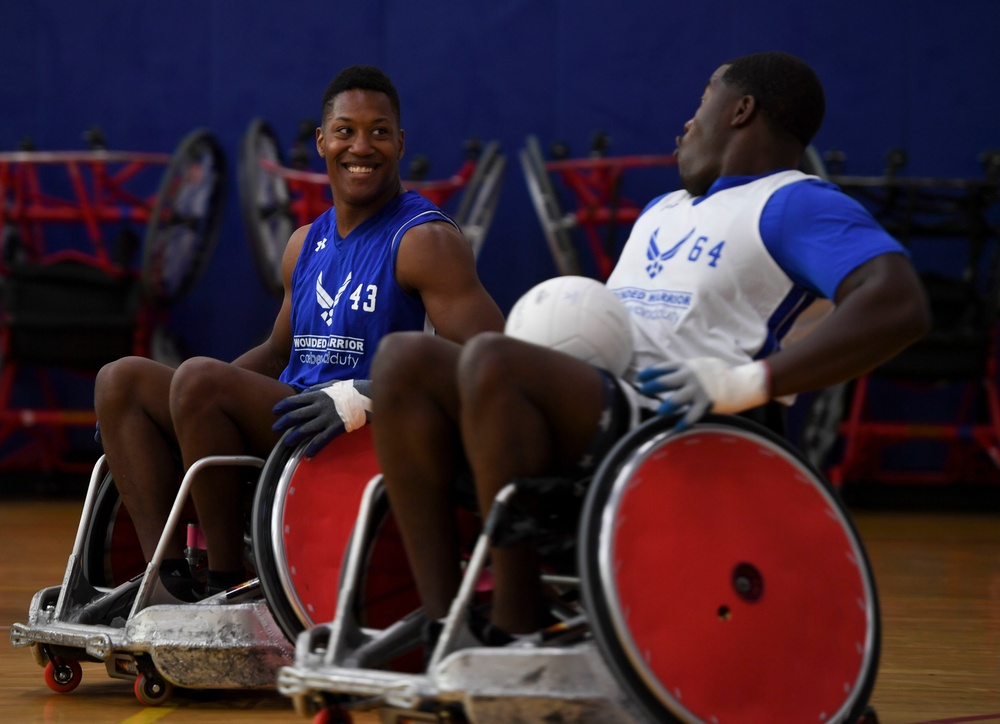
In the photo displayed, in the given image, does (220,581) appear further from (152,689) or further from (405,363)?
(405,363)

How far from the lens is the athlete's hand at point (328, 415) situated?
86.0 inches

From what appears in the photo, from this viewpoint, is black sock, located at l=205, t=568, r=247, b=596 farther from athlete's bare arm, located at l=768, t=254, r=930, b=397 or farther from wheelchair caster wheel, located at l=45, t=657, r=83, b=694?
athlete's bare arm, located at l=768, t=254, r=930, b=397

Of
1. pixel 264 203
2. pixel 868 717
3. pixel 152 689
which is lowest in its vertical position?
pixel 152 689

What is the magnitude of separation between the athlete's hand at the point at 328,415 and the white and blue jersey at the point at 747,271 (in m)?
0.48

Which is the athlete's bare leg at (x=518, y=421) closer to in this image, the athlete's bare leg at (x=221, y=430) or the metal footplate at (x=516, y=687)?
the metal footplate at (x=516, y=687)

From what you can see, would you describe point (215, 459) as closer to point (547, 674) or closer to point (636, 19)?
point (547, 674)

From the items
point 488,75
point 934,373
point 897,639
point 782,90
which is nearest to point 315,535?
point 782,90

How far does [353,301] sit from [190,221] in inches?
146

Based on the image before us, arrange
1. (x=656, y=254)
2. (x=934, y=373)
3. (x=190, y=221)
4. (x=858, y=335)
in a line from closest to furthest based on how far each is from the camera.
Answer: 1. (x=858, y=335)
2. (x=656, y=254)
3. (x=934, y=373)
4. (x=190, y=221)

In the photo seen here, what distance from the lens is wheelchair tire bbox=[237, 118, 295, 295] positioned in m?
5.53

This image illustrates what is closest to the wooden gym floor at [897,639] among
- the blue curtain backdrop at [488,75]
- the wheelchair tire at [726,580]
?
the wheelchair tire at [726,580]

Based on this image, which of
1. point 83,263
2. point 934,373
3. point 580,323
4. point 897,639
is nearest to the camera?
point 580,323

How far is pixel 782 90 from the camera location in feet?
6.81

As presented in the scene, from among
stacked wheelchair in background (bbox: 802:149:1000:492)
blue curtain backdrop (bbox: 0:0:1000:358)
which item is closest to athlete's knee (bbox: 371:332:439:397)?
stacked wheelchair in background (bbox: 802:149:1000:492)
